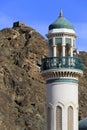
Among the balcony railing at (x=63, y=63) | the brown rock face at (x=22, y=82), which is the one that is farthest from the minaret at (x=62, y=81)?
the brown rock face at (x=22, y=82)

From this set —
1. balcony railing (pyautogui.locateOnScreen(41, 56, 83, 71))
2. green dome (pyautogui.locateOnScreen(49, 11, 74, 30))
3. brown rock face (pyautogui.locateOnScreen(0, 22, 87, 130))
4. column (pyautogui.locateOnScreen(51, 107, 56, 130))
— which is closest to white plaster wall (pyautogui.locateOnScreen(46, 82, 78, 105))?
column (pyautogui.locateOnScreen(51, 107, 56, 130))

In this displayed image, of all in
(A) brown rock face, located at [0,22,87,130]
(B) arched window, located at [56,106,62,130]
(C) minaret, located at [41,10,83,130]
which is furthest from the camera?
(A) brown rock face, located at [0,22,87,130]

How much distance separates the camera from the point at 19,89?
319ft

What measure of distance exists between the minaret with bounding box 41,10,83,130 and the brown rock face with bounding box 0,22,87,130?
69540 mm

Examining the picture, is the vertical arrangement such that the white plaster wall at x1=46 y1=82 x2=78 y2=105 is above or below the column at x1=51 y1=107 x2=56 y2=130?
above

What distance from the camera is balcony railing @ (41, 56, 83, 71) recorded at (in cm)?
1896

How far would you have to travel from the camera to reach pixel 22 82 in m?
100

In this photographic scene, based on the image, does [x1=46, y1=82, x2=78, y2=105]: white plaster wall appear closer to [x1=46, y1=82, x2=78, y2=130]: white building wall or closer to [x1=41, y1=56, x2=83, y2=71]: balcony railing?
[x1=46, y1=82, x2=78, y2=130]: white building wall

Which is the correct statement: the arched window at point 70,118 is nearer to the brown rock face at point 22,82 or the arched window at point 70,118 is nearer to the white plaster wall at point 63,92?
the white plaster wall at point 63,92

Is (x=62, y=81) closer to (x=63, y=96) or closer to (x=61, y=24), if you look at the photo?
(x=63, y=96)

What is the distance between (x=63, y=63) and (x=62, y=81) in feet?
1.70

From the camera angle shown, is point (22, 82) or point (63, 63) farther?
point (22, 82)

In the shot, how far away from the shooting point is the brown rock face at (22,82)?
3656 inches

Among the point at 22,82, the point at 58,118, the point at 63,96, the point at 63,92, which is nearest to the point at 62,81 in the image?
the point at 63,92
